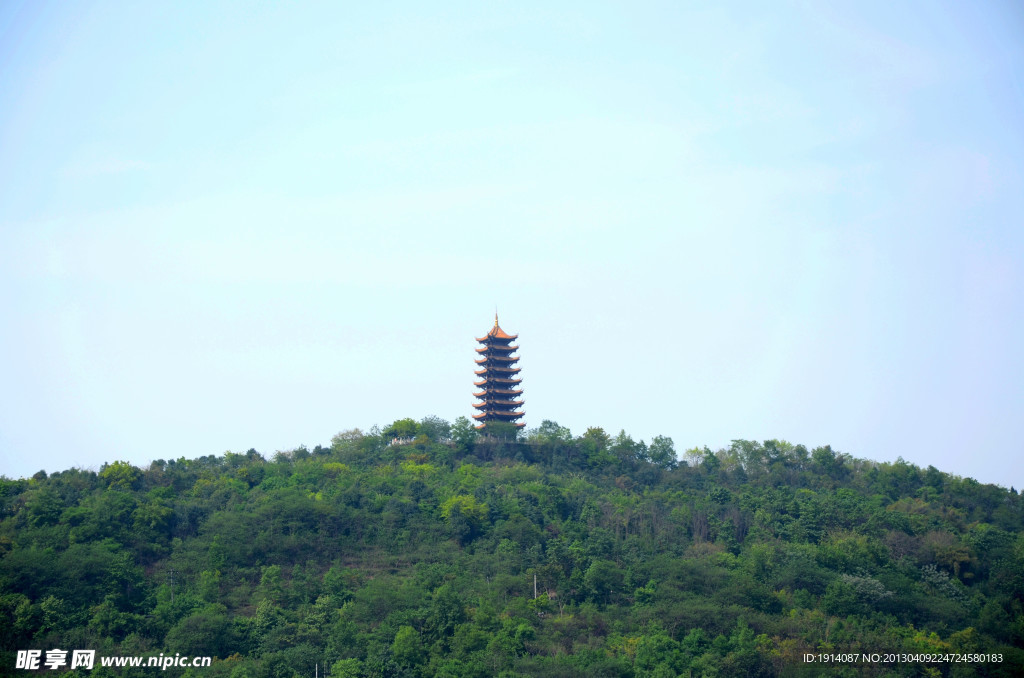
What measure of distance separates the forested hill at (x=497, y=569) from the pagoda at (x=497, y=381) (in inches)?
399

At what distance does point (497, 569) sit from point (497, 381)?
26276mm

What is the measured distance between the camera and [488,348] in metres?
69.4

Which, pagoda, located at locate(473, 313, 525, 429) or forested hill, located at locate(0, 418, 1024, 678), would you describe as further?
pagoda, located at locate(473, 313, 525, 429)

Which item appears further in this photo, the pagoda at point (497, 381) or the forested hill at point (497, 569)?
the pagoda at point (497, 381)

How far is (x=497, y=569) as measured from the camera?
144ft

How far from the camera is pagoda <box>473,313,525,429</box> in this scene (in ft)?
227

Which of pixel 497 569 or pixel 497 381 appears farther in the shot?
pixel 497 381

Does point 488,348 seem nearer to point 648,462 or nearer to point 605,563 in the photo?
point 648,462

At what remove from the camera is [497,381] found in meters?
69.4

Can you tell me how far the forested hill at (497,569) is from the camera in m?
36.5

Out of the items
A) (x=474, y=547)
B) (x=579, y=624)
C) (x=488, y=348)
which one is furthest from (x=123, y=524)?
(x=488, y=348)

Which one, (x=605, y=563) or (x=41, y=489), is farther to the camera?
(x=41, y=489)

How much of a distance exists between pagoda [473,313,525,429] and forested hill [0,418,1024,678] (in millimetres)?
10133

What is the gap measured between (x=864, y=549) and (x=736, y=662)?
11585 mm
